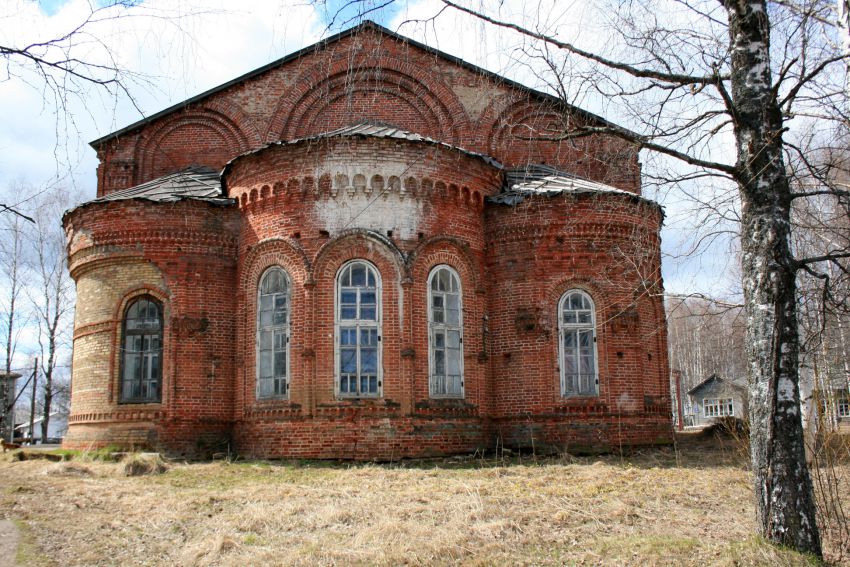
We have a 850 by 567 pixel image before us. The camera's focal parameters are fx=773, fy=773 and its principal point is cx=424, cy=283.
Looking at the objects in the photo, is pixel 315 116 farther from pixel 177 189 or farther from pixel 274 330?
pixel 274 330

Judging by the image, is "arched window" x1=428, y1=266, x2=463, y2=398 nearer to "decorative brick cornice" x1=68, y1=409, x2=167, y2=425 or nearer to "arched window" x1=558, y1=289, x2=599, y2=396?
"arched window" x1=558, y1=289, x2=599, y2=396

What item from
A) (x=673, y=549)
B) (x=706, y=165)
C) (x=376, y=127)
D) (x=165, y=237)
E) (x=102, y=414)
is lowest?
(x=673, y=549)

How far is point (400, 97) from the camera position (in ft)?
62.3

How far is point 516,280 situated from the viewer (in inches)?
613

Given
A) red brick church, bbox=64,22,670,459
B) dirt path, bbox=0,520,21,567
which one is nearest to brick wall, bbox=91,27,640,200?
red brick church, bbox=64,22,670,459

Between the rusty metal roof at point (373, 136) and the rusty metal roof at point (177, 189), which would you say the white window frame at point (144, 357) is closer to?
the rusty metal roof at point (177, 189)

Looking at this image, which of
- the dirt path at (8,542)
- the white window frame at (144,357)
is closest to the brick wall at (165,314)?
the white window frame at (144,357)

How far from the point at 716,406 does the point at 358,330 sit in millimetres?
41682

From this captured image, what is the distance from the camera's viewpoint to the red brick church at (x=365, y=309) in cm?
1397

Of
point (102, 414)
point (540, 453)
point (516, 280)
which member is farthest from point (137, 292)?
point (540, 453)

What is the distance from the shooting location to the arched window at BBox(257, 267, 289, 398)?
47.2 ft

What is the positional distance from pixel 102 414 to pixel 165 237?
373 centimetres

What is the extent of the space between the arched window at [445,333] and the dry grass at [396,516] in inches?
78.8

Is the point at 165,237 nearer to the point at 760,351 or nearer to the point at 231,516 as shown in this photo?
the point at 231,516
